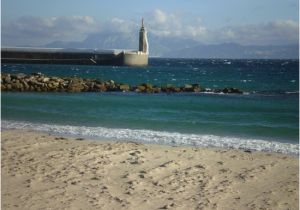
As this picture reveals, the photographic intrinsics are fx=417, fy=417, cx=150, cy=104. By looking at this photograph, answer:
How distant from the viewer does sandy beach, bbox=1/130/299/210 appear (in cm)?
650

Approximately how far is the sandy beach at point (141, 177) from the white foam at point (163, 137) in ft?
3.91

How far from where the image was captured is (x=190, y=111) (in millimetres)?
20453

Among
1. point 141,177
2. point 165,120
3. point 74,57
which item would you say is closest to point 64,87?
point 165,120

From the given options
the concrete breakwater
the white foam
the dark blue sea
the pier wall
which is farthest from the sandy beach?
the pier wall

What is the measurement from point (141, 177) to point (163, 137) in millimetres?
5029

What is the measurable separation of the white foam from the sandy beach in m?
1.19

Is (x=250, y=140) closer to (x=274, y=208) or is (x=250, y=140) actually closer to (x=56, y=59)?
(x=274, y=208)

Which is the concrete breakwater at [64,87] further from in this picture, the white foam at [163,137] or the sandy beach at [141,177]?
the sandy beach at [141,177]

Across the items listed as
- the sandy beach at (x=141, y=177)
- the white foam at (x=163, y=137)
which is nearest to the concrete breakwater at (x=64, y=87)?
the white foam at (x=163, y=137)

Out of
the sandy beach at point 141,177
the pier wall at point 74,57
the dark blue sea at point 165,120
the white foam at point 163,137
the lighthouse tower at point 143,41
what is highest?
the lighthouse tower at point 143,41

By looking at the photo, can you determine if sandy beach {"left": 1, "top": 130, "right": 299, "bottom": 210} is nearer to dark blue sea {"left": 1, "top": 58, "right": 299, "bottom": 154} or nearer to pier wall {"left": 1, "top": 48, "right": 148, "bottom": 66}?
dark blue sea {"left": 1, "top": 58, "right": 299, "bottom": 154}

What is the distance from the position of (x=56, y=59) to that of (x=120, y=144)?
8011cm

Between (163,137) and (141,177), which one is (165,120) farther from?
(141,177)

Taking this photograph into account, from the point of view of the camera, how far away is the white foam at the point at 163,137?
38.1 ft
